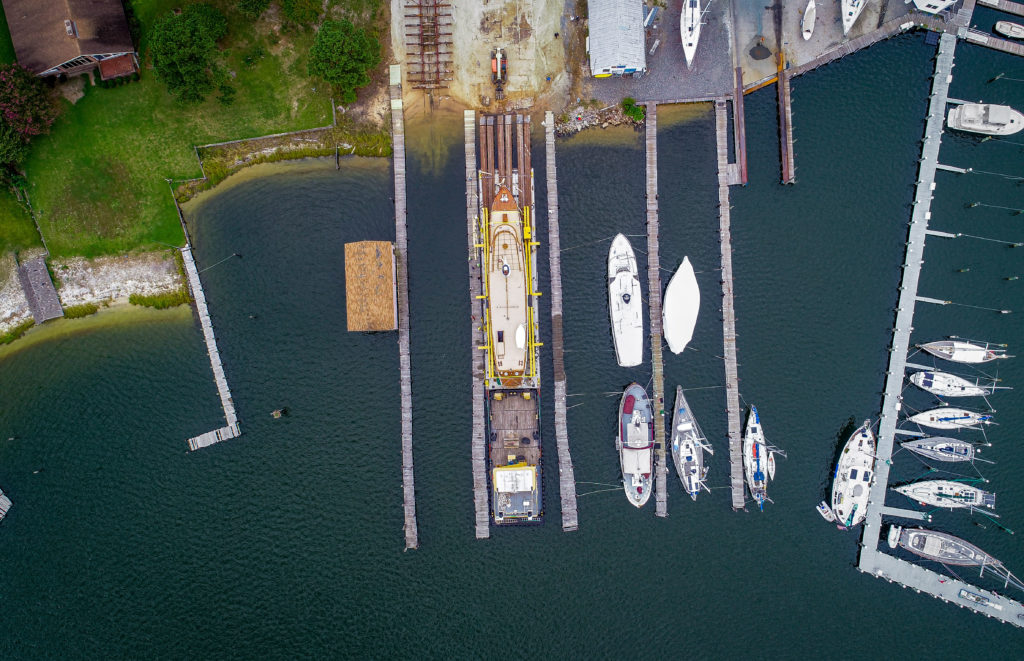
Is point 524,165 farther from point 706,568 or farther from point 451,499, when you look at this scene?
point 706,568

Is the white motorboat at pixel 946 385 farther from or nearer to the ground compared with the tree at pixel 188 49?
nearer to the ground

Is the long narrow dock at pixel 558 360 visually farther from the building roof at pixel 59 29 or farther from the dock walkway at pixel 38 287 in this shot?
the dock walkway at pixel 38 287

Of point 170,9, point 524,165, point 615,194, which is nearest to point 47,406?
point 170,9

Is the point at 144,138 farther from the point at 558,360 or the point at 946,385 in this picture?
the point at 946,385

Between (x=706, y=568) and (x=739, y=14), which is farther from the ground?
(x=739, y=14)

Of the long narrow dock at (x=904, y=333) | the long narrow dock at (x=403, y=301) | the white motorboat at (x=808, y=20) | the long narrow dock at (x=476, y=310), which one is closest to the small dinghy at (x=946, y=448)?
the long narrow dock at (x=904, y=333)

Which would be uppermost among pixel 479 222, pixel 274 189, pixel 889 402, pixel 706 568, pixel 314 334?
pixel 274 189
